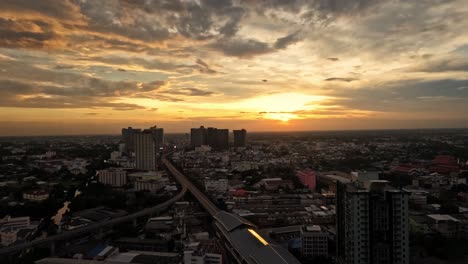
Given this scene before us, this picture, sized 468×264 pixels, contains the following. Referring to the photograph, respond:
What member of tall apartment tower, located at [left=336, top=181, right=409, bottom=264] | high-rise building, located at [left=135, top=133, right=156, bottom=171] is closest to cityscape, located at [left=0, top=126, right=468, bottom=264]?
tall apartment tower, located at [left=336, top=181, right=409, bottom=264]

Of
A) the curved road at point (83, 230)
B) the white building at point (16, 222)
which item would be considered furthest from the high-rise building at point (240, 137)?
the white building at point (16, 222)

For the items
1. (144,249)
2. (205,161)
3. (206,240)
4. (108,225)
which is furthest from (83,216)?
(205,161)

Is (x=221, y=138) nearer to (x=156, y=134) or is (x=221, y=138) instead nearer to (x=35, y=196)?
(x=156, y=134)

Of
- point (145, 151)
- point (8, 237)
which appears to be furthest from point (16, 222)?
point (145, 151)

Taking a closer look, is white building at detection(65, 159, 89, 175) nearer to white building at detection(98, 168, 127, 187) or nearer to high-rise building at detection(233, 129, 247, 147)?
white building at detection(98, 168, 127, 187)

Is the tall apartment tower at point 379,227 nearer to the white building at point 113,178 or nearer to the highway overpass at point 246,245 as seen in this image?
the highway overpass at point 246,245
